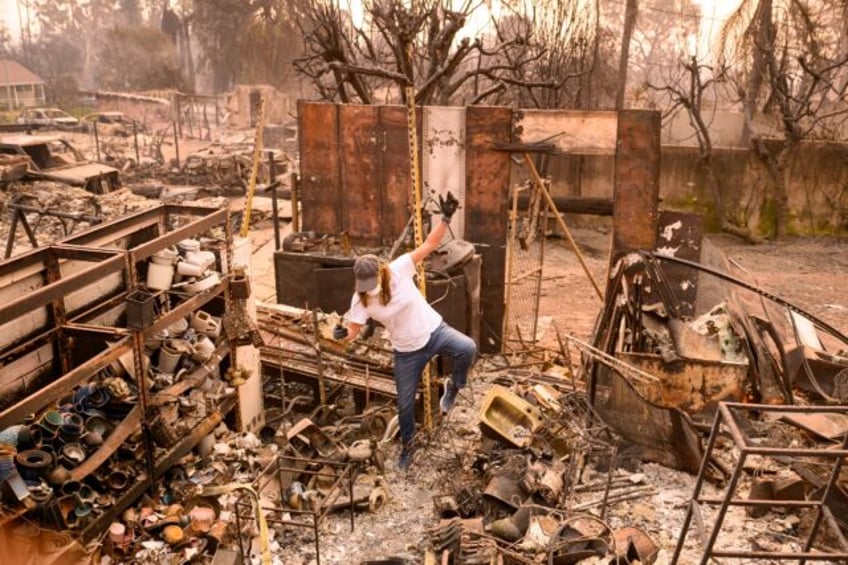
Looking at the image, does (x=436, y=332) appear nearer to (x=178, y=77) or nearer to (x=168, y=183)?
(x=168, y=183)

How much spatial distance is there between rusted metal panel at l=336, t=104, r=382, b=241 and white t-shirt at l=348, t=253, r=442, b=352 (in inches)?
169

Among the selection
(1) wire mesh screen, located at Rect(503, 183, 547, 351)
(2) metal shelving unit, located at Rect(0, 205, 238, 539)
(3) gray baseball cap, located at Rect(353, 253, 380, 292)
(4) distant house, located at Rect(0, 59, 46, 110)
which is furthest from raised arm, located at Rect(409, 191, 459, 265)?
(4) distant house, located at Rect(0, 59, 46, 110)

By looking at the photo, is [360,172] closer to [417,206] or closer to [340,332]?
[417,206]

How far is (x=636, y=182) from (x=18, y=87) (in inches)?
2012

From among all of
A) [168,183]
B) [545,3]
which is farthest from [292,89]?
[545,3]

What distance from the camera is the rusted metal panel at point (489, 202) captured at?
9625 mm

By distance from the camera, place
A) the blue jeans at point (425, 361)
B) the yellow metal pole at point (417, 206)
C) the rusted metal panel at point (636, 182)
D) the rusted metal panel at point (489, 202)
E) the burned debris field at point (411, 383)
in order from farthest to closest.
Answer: the rusted metal panel at point (489, 202), the rusted metal panel at point (636, 182), the yellow metal pole at point (417, 206), the blue jeans at point (425, 361), the burned debris field at point (411, 383)

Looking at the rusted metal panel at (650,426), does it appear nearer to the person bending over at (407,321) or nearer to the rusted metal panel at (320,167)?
the person bending over at (407,321)

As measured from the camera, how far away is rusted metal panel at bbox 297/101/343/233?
10.1 metres

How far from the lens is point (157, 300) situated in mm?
6211

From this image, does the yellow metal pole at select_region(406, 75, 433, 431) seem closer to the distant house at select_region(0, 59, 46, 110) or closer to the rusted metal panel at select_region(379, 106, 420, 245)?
the rusted metal panel at select_region(379, 106, 420, 245)

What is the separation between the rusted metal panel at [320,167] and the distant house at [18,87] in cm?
4360

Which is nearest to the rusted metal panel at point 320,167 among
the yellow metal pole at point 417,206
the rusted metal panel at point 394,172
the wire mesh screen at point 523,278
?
the rusted metal panel at point 394,172

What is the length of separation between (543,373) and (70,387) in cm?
575
